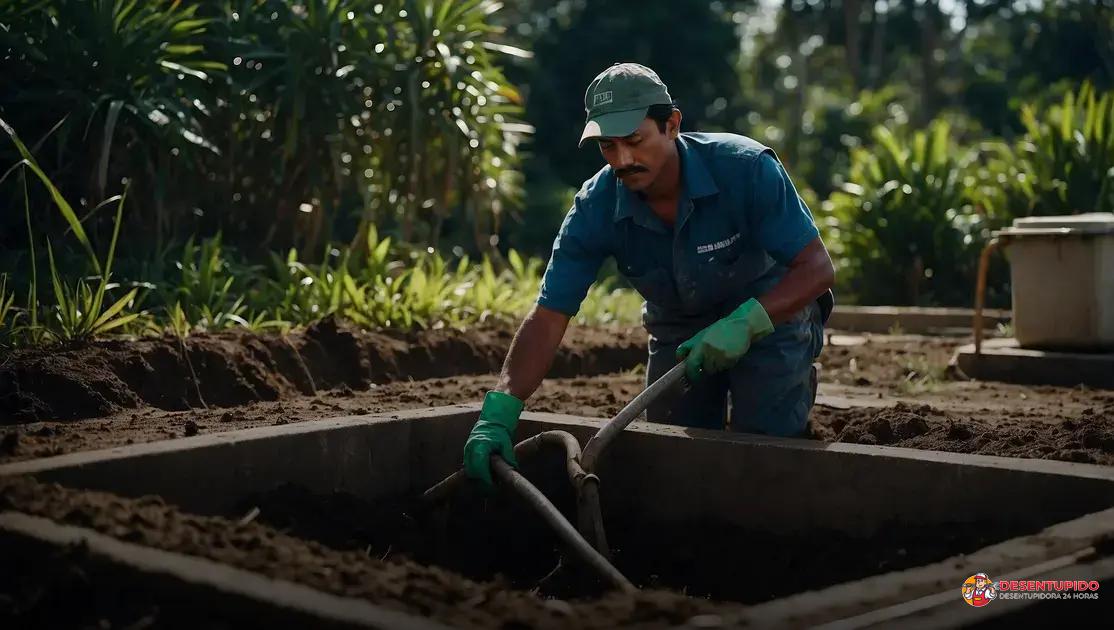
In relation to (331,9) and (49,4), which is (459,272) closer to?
(331,9)

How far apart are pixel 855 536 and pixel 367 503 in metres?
1.34

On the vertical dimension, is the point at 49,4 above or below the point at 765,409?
above

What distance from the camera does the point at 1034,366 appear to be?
679 centimetres

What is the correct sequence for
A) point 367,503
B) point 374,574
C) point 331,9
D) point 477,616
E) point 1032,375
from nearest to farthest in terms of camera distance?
point 477,616
point 374,574
point 367,503
point 1032,375
point 331,9

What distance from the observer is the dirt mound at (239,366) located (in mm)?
4617

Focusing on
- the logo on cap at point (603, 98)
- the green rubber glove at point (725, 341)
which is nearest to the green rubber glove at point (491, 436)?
the green rubber glove at point (725, 341)

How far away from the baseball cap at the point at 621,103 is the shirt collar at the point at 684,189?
273mm

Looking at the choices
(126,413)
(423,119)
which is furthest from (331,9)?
(126,413)

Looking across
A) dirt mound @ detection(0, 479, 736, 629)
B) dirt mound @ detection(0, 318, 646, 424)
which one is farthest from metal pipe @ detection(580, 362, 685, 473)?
dirt mound @ detection(0, 318, 646, 424)

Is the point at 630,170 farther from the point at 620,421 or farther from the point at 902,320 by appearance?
the point at 902,320

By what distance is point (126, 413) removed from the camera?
4.64 meters

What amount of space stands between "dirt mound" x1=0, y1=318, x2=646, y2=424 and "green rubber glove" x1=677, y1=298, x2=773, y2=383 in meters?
2.07

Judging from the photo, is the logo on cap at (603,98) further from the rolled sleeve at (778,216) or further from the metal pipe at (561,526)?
the metal pipe at (561,526)

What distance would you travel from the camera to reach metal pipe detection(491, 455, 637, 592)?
3043 millimetres
